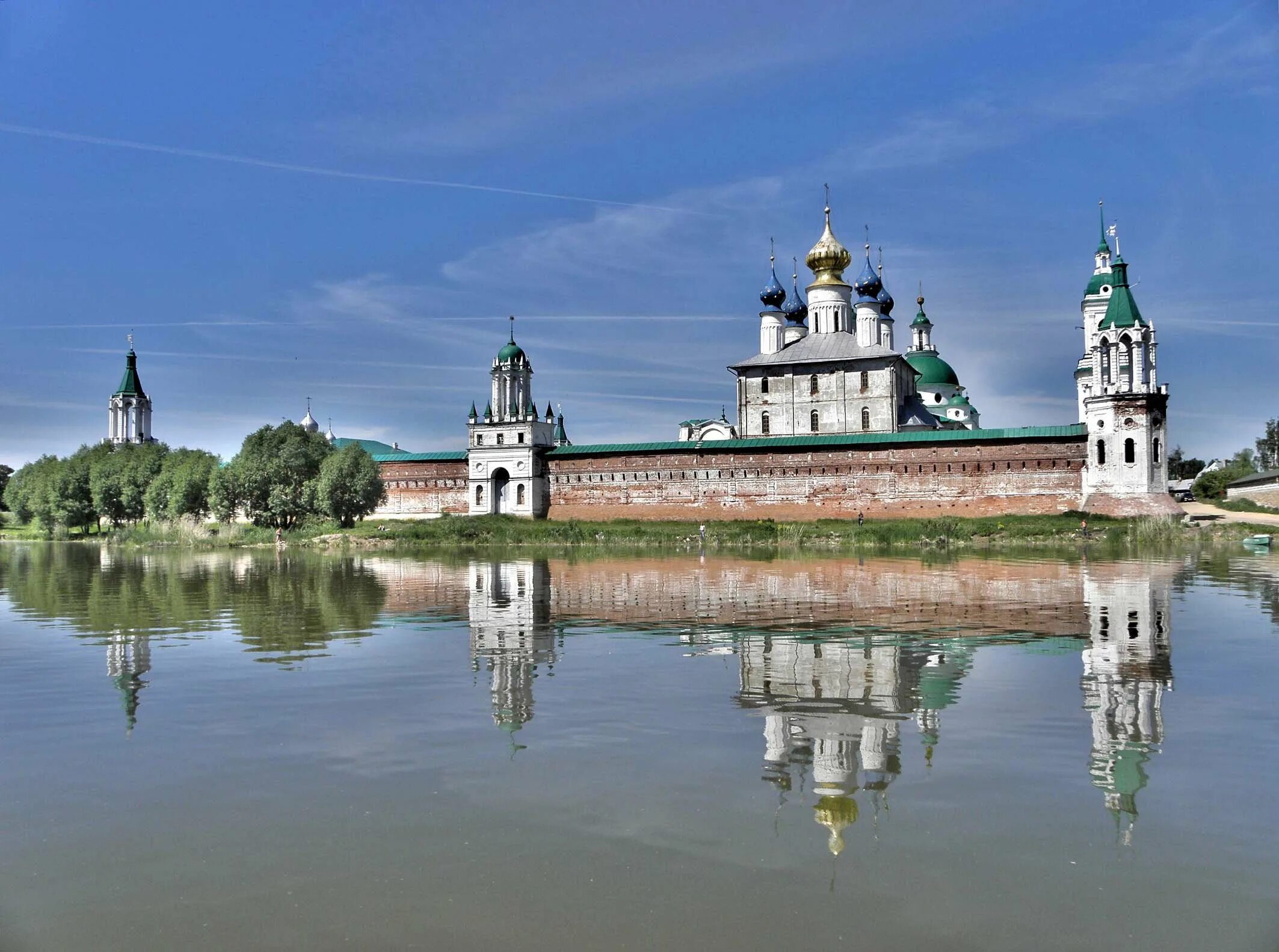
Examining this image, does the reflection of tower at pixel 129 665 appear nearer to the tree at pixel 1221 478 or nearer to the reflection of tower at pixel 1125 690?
the reflection of tower at pixel 1125 690

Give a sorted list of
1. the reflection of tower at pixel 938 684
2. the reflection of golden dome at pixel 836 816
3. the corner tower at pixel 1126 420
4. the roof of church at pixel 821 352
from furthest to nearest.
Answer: the roof of church at pixel 821 352, the corner tower at pixel 1126 420, the reflection of tower at pixel 938 684, the reflection of golden dome at pixel 836 816

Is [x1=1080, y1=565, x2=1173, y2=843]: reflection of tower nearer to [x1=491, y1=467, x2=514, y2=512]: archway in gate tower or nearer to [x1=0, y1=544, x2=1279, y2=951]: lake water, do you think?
[x1=0, y1=544, x2=1279, y2=951]: lake water

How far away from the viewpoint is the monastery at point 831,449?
137ft

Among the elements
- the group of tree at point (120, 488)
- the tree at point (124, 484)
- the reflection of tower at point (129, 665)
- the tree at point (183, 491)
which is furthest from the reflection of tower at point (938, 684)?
the tree at point (124, 484)

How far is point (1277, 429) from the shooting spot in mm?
83375

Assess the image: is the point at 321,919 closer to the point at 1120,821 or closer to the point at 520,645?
the point at 1120,821

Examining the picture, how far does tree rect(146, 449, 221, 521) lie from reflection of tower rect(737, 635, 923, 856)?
42044 millimetres

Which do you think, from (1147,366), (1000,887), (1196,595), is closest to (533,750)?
(1000,887)

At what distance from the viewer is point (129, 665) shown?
10.1m

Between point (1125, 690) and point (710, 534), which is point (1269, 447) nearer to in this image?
point (710, 534)

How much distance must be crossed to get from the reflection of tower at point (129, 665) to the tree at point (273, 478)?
3349 centimetres

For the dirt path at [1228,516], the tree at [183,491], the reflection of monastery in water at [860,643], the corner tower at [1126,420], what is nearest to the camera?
the reflection of monastery in water at [860,643]

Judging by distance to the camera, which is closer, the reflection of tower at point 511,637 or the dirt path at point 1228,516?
the reflection of tower at point 511,637

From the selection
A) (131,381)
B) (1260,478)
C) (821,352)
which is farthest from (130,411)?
(1260,478)
